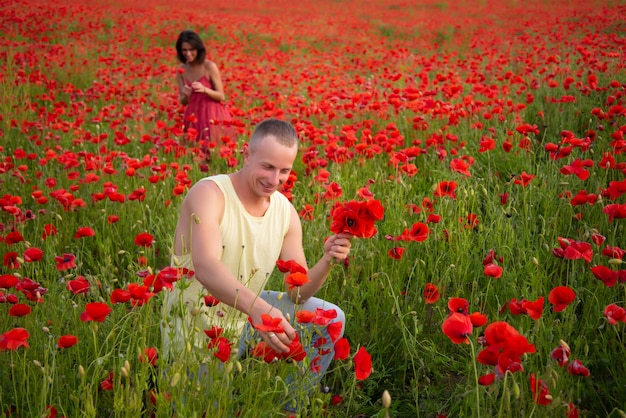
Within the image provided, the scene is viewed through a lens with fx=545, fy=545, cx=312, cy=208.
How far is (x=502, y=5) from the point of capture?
19.4 metres

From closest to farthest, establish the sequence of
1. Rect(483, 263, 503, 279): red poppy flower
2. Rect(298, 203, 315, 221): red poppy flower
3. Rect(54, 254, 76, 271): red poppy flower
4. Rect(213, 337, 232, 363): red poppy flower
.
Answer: Rect(213, 337, 232, 363): red poppy flower
Rect(483, 263, 503, 279): red poppy flower
Rect(54, 254, 76, 271): red poppy flower
Rect(298, 203, 315, 221): red poppy flower

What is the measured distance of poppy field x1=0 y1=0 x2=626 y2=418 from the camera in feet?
5.28

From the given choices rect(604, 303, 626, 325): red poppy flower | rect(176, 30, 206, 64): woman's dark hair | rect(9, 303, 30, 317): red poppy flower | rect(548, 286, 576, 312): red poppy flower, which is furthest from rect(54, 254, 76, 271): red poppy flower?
rect(176, 30, 206, 64): woman's dark hair

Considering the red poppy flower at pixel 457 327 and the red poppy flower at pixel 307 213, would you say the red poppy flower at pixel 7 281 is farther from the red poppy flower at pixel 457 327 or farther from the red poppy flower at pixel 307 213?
the red poppy flower at pixel 307 213

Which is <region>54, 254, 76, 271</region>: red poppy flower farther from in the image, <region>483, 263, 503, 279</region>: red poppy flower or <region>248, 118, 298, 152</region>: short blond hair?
<region>483, 263, 503, 279</region>: red poppy flower

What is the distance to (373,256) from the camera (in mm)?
2686

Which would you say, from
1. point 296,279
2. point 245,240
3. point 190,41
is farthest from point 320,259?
point 190,41

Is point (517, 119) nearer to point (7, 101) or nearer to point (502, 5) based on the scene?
point (7, 101)

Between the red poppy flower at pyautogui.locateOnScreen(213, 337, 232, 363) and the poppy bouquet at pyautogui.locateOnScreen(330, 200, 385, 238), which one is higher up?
the poppy bouquet at pyautogui.locateOnScreen(330, 200, 385, 238)

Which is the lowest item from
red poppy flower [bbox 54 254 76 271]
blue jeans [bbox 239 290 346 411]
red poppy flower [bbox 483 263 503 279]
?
blue jeans [bbox 239 290 346 411]

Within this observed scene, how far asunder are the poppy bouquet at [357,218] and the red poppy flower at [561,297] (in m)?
0.54

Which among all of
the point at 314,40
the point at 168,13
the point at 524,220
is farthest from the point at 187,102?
the point at 168,13

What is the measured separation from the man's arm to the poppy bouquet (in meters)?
0.12

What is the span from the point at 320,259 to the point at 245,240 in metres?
0.35
